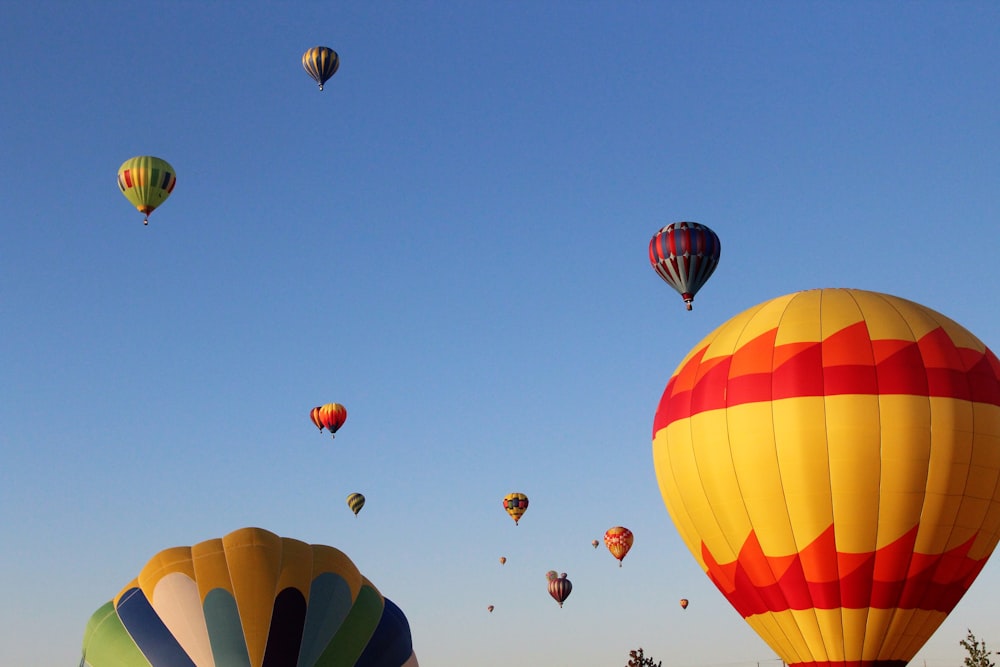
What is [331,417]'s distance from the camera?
Answer: 51.2 meters

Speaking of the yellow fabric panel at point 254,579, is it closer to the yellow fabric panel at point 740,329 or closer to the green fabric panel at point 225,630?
the green fabric panel at point 225,630

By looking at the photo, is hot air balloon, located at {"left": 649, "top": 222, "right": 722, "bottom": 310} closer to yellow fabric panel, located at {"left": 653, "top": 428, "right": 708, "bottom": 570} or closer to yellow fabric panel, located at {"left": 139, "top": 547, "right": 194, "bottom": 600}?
yellow fabric panel, located at {"left": 653, "top": 428, "right": 708, "bottom": 570}

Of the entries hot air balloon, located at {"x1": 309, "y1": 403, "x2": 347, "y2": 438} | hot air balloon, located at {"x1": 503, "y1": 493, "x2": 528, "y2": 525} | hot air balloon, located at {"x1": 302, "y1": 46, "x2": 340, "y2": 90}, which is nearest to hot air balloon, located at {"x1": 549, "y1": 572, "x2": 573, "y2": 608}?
hot air balloon, located at {"x1": 503, "y1": 493, "x2": 528, "y2": 525}

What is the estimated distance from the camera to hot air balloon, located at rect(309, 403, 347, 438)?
5112 cm

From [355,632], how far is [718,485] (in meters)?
8.89

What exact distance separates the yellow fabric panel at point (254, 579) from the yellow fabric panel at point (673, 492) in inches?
315

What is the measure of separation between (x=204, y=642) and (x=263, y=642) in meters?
1.15

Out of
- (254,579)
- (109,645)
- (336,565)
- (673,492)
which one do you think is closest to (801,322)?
(673,492)

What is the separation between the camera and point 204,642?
Answer: 24547mm

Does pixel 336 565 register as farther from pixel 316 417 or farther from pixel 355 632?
pixel 316 417

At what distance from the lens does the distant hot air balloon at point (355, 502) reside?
5478cm

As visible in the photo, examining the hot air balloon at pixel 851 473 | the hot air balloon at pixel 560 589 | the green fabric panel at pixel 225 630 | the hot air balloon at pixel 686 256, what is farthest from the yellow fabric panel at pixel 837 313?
Result: the hot air balloon at pixel 560 589

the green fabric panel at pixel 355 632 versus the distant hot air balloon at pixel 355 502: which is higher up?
the distant hot air balloon at pixel 355 502

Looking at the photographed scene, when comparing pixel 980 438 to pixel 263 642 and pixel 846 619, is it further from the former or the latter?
pixel 263 642
